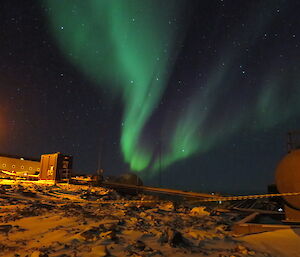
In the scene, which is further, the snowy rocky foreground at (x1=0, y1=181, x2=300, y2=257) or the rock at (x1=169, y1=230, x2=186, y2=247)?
the rock at (x1=169, y1=230, x2=186, y2=247)

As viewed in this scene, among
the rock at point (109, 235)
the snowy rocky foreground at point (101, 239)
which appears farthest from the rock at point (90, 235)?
the rock at point (109, 235)

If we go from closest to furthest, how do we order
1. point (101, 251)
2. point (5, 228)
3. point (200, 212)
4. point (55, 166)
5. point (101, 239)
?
point (101, 251), point (101, 239), point (5, 228), point (200, 212), point (55, 166)

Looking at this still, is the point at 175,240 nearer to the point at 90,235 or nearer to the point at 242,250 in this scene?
the point at 242,250

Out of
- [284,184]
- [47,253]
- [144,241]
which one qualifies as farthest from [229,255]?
[284,184]

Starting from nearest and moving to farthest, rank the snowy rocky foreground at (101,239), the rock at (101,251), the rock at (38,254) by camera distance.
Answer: the rock at (38,254)
the rock at (101,251)
the snowy rocky foreground at (101,239)

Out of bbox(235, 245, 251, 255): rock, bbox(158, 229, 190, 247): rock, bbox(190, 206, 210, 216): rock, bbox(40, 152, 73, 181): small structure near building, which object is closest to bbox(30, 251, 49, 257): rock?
bbox(158, 229, 190, 247): rock

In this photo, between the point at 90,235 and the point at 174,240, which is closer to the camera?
the point at 90,235

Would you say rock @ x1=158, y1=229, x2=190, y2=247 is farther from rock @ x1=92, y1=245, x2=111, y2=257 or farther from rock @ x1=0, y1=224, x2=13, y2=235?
rock @ x1=0, y1=224, x2=13, y2=235

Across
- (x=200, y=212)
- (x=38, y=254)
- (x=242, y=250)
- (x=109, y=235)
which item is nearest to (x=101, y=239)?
(x=109, y=235)

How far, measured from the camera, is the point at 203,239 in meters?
7.55

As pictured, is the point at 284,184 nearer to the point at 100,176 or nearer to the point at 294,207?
the point at 294,207

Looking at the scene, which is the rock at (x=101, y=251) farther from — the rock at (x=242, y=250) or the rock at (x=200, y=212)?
the rock at (x=200, y=212)

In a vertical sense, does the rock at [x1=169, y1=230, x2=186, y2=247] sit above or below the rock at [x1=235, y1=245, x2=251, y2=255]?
above

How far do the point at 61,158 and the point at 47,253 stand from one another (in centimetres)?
2282
